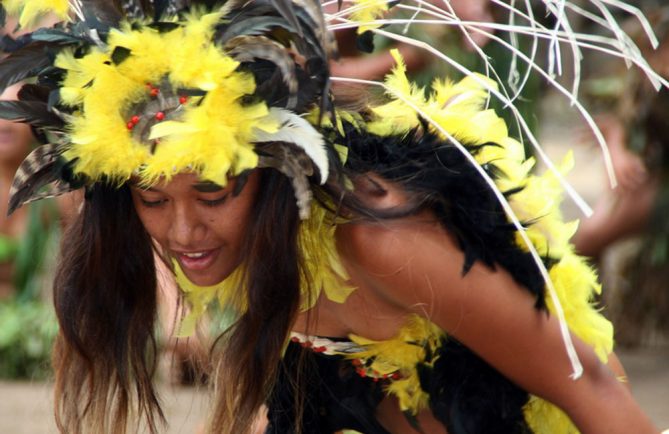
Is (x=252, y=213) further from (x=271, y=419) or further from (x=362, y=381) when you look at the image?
(x=271, y=419)

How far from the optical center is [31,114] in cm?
215

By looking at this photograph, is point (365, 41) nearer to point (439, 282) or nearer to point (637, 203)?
point (439, 282)

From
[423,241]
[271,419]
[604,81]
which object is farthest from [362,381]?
[604,81]

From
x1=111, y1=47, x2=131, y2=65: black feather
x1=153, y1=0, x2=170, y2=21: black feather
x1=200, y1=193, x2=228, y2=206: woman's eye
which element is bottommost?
x1=200, y1=193, x2=228, y2=206: woman's eye

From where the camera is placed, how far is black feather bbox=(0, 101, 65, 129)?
213 centimetres

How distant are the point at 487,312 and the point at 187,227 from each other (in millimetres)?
535

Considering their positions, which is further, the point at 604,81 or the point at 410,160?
the point at 604,81

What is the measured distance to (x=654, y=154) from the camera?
490cm

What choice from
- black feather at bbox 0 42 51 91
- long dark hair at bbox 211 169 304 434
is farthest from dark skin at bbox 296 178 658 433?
black feather at bbox 0 42 51 91

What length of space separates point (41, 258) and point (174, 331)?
2348 mm

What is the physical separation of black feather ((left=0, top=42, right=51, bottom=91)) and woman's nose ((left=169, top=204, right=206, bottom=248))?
0.33 meters

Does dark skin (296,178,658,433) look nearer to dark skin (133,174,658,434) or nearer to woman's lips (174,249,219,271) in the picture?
dark skin (133,174,658,434)

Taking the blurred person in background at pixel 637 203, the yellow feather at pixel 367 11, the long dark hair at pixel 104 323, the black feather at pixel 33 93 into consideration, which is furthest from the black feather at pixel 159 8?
the blurred person in background at pixel 637 203

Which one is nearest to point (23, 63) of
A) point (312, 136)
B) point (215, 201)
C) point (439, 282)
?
point (215, 201)
